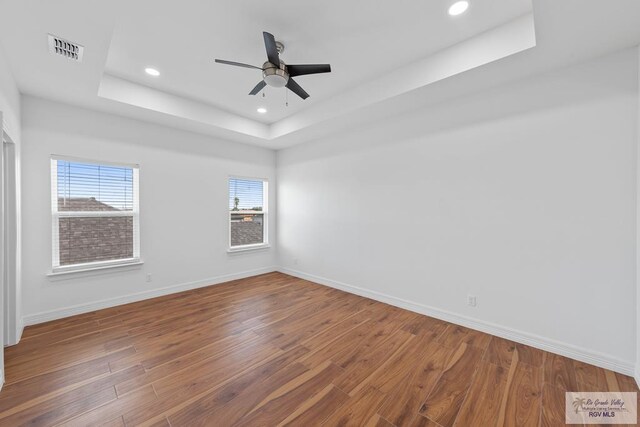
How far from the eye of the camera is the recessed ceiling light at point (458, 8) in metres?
2.09

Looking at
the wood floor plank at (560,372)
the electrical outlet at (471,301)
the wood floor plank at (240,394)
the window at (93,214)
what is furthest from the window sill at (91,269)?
the wood floor plank at (560,372)

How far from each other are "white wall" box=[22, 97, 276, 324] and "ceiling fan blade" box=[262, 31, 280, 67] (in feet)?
8.76

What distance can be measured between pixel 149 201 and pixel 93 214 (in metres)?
0.67

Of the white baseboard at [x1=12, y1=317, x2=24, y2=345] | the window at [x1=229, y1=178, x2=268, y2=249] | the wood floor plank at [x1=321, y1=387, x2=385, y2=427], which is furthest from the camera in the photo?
the window at [x1=229, y1=178, x2=268, y2=249]

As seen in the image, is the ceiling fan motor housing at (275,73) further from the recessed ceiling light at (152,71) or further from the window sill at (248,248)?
the window sill at (248,248)

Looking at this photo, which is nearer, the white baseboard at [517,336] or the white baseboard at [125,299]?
the white baseboard at [517,336]

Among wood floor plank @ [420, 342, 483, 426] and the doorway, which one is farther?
the doorway

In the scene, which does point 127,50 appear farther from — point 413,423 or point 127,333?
point 413,423

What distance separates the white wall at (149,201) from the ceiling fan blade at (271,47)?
2.67 m

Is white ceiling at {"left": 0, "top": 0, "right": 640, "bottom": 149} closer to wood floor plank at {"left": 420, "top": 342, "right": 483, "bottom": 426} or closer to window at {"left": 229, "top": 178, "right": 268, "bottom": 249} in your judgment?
window at {"left": 229, "top": 178, "right": 268, "bottom": 249}

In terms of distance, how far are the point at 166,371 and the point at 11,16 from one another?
9.43ft

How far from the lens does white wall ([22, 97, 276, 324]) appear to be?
3107 millimetres

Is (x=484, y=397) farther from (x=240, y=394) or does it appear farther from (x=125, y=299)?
(x=125, y=299)

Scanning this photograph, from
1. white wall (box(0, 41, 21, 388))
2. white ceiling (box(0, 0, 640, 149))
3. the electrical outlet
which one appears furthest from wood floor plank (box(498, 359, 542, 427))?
white wall (box(0, 41, 21, 388))
